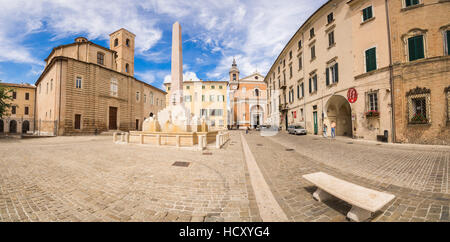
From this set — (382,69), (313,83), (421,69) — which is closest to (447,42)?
(421,69)

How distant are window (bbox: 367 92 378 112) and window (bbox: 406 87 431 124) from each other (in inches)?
69.9

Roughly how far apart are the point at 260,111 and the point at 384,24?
107ft

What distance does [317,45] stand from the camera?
18.2 meters

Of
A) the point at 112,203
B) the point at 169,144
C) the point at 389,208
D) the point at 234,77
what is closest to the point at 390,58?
the point at 389,208

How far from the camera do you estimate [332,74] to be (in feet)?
53.3

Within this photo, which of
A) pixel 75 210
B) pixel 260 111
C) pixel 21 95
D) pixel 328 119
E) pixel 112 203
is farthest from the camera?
pixel 260 111

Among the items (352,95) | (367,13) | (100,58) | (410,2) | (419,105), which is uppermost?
(100,58)

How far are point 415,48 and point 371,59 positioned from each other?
7.48 feet

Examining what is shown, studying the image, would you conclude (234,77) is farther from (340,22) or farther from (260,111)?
(340,22)

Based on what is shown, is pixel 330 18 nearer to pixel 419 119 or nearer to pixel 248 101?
pixel 419 119

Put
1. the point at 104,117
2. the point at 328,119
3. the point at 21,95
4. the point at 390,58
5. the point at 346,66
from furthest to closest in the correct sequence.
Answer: the point at 21,95, the point at 104,117, the point at 328,119, the point at 346,66, the point at 390,58

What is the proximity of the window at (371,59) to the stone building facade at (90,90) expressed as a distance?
102ft

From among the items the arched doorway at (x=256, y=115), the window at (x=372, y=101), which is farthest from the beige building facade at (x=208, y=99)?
the window at (x=372, y=101)

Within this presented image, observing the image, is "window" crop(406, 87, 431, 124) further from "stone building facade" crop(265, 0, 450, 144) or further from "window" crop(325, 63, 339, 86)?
"window" crop(325, 63, 339, 86)
